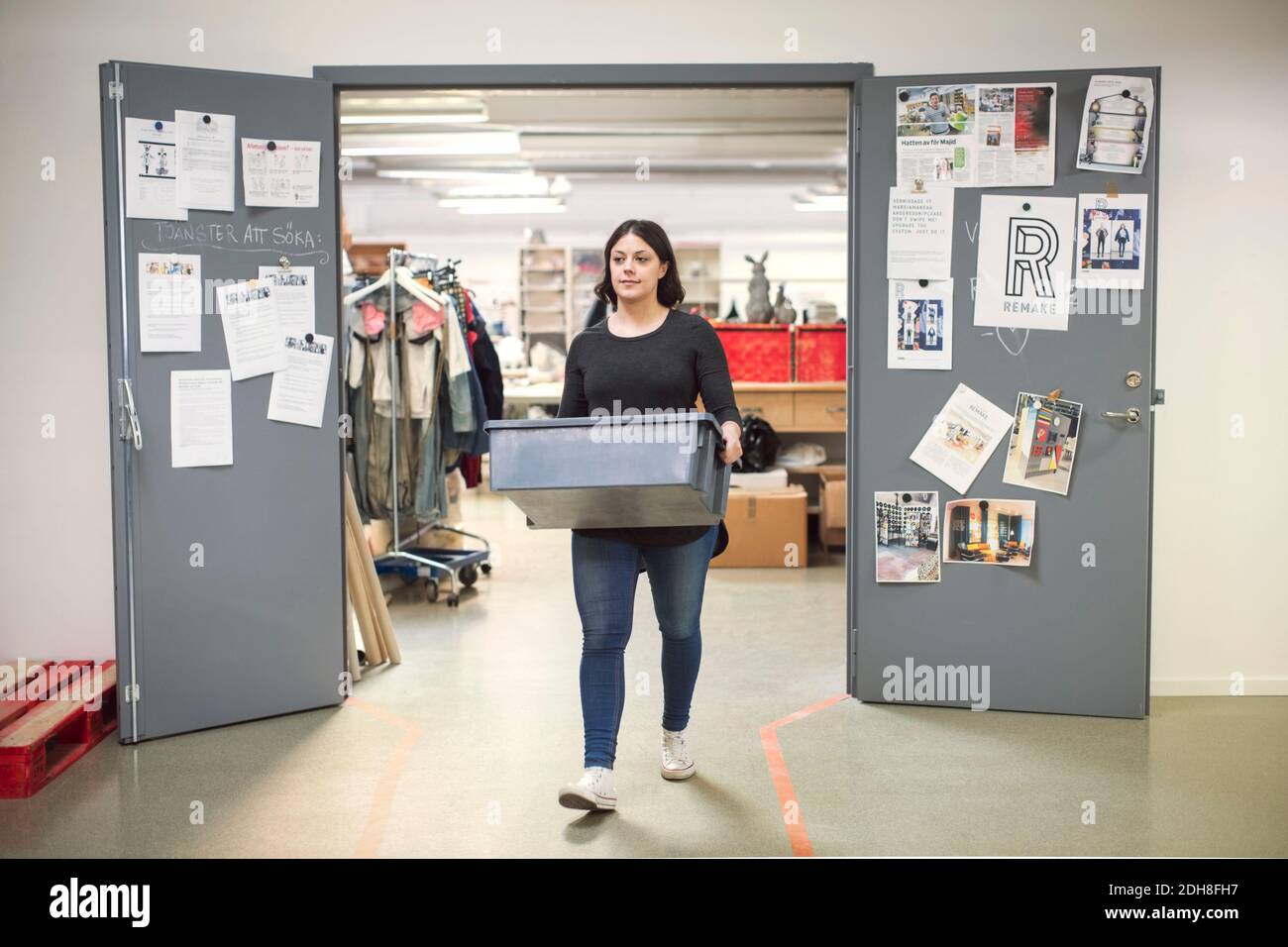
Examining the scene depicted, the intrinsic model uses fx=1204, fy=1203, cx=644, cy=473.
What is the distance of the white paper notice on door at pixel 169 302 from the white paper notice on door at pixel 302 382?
0.28 metres

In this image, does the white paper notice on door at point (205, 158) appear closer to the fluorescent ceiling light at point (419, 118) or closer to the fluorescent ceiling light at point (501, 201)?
the fluorescent ceiling light at point (419, 118)

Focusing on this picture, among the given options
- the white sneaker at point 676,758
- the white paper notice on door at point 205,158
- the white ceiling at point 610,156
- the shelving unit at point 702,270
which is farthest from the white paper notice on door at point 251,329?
the shelving unit at point 702,270

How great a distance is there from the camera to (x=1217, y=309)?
4.15 meters

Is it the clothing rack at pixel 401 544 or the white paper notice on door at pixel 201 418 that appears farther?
the clothing rack at pixel 401 544

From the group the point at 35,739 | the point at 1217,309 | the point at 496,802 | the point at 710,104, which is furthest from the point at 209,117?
the point at 710,104

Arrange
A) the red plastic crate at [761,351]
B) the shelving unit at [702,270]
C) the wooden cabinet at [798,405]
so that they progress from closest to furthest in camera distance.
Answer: the wooden cabinet at [798,405]
the red plastic crate at [761,351]
the shelving unit at [702,270]

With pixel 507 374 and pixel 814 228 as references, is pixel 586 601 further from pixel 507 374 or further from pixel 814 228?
pixel 814 228

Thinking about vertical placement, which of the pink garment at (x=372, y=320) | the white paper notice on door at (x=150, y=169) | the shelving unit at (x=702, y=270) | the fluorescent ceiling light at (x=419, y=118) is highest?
the fluorescent ceiling light at (x=419, y=118)

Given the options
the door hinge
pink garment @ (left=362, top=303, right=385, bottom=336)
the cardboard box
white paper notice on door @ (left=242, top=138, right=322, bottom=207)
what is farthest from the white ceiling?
the cardboard box

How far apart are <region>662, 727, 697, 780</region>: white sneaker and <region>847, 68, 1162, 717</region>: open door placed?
A: 956 millimetres

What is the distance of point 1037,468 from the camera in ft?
13.0

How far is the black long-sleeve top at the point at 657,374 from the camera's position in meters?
2.96

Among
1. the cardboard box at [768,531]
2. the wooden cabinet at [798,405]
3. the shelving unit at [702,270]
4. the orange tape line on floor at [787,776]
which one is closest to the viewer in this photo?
the orange tape line on floor at [787,776]

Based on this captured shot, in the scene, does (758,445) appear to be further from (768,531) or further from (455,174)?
(455,174)
